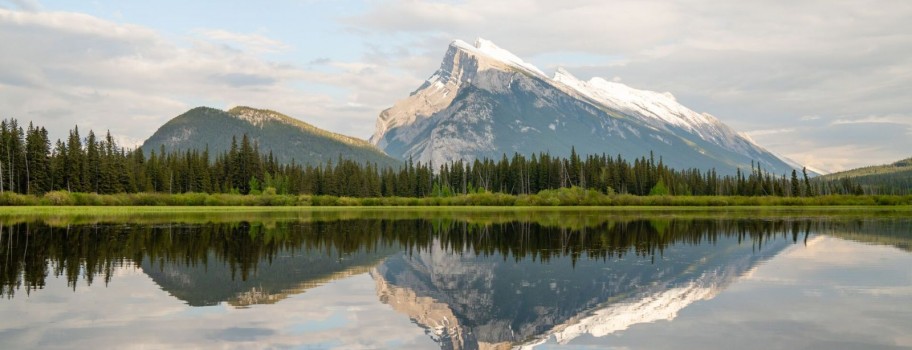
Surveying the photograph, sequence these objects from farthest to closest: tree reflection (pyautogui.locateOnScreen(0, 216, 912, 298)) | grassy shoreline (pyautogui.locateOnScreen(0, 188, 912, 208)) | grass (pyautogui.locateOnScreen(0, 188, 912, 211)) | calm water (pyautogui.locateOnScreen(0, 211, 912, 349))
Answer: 1. grass (pyautogui.locateOnScreen(0, 188, 912, 211))
2. grassy shoreline (pyautogui.locateOnScreen(0, 188, 912, 208))
3. tree reflection (pyautogui.locateOnScreen(0, 216, 912, 298))
4. calm water (pyautogui.locateOnScreen(0, 211, 912, 349))

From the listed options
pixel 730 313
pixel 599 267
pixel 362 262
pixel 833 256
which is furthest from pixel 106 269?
pixel 833 256

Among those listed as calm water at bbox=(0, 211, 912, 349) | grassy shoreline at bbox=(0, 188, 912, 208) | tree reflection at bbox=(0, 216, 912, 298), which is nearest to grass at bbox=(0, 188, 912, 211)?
grassy shoreline at bbox=(0, 188, 912, 208)

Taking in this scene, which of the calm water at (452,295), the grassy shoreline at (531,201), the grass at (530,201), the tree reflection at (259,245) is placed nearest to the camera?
the calm water at (452,295)

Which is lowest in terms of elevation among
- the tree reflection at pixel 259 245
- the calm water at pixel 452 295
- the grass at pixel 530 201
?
the calm water at pixel 452 295

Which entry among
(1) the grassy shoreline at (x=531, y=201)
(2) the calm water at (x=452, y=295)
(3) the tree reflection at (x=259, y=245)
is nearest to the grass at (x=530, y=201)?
(1) the grassy shoreline at (x=531, y=201)

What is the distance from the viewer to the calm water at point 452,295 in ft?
61.3

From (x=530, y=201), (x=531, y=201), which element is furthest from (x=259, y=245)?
(x=530, y=201)

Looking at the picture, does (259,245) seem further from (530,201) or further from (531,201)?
(530,201)

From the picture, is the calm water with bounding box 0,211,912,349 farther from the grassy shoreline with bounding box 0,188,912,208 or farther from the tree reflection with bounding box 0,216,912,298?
the grassy shoreline with bounding box 0,188,912,208

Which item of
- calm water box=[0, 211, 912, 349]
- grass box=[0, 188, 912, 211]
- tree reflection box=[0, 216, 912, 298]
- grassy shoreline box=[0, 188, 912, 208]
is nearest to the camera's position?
calm water box=[0, 211, 912, 349]

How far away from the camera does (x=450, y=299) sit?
2588 centimetres

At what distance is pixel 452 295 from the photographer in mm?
26797

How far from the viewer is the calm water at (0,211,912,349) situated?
18.7m

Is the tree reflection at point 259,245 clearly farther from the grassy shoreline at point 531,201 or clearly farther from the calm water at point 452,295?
the grassy shoreline at point 531,201
